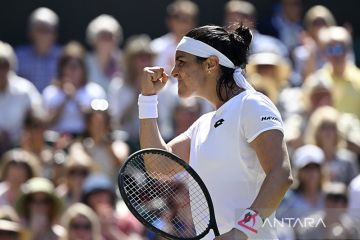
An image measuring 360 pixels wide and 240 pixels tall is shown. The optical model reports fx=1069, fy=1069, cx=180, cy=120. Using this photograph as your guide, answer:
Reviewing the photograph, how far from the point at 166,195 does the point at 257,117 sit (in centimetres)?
70

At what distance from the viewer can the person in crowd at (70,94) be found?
9.27m

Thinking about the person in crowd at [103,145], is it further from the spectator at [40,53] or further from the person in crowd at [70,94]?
the spectator at [40,53]

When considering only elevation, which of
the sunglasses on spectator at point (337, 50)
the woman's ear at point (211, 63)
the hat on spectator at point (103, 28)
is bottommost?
the sunglasses on spectator at point (337, 50)

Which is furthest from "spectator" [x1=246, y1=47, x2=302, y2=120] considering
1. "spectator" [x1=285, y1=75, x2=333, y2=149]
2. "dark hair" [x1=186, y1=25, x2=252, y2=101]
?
"dark hair" [x1=186, y1=25, x2=252, y2=101]

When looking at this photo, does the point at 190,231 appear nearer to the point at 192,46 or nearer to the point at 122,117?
the point at 192,46

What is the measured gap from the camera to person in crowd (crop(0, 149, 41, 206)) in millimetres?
8055

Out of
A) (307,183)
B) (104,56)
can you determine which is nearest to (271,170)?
(307,183)

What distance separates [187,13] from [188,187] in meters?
5.87

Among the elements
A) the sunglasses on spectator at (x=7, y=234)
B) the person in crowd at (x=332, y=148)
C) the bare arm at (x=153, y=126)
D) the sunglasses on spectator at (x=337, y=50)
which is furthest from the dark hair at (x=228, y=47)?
the sunglasses on spectator at (x=337, y=50)

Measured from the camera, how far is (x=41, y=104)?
940 centimetres

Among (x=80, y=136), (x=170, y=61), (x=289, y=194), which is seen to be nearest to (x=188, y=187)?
(x=289, y=194)

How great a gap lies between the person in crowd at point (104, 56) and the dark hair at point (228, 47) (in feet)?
18.0

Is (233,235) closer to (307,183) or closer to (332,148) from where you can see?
(307,183)

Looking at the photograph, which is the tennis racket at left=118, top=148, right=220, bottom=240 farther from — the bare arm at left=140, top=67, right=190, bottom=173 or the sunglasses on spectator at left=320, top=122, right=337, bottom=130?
the sunglasses on spectator at left=320, top=122, right=337, bottom=130
